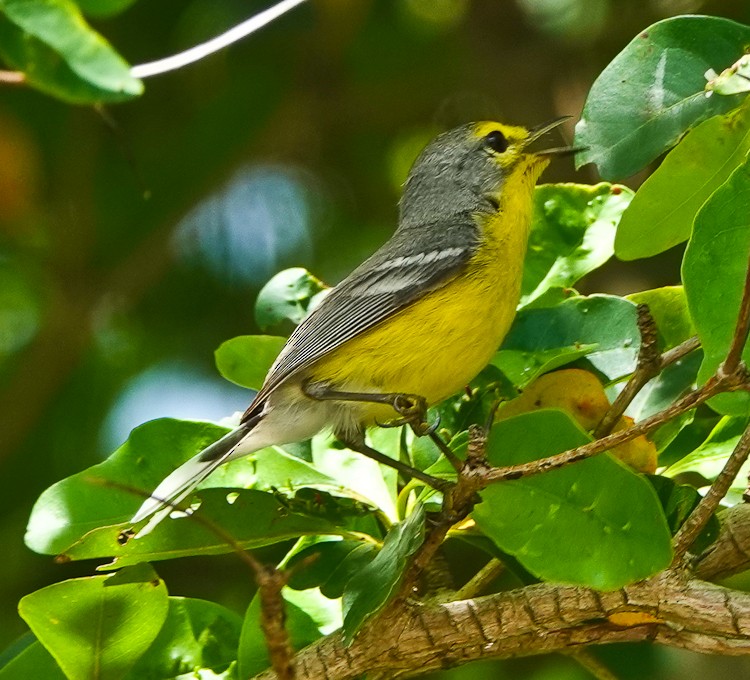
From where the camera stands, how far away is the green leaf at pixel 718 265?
1.98 meters

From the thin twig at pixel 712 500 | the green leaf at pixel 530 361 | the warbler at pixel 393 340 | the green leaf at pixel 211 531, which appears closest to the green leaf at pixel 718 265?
the thin twig at pixel 712 500

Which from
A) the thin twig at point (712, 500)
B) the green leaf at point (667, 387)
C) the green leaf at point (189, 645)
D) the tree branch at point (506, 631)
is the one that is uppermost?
the green leaf at point (667, 387)

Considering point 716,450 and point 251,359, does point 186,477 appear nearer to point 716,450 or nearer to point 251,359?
point 251,359

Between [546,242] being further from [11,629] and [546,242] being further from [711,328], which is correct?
[11,629]

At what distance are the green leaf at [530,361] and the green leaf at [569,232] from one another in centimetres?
19

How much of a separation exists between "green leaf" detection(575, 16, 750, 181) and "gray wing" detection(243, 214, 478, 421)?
694mm

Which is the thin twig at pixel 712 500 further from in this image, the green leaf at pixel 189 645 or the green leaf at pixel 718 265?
the green leaf at pixel 189 645

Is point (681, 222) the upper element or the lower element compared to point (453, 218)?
lower

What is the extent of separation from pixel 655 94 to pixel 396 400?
2.92ft

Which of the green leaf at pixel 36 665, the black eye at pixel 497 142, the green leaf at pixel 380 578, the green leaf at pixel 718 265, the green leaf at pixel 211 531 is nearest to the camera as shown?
the green leaf at pixel 718 265

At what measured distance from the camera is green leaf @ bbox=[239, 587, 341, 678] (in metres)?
2.40

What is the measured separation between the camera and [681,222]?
2.33m

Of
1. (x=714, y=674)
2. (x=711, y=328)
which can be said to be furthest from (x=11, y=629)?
(x=711, y=328)

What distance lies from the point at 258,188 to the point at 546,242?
2.39 metres
